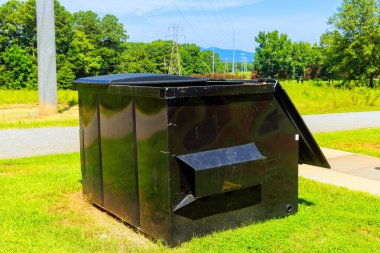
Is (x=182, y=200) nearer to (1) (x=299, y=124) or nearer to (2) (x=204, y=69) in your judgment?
(1) (x=299, y=124)

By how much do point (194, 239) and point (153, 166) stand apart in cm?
79

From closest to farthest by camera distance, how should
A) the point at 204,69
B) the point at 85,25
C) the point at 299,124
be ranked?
the point at 299,124 → the point at 85,25 → the point at 204,69

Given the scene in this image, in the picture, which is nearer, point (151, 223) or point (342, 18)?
point (151, 223)

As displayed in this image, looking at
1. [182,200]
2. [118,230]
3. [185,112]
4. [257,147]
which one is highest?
[185,112]

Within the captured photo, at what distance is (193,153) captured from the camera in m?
4.09

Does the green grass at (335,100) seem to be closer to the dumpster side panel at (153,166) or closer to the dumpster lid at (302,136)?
the dumpster lid at (302,136)

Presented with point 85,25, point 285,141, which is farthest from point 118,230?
point 85,25

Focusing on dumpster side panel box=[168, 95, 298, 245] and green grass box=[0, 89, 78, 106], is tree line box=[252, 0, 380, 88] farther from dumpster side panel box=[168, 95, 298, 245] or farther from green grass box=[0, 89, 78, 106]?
dumpster side panel box=[168, 95, 298, 245]

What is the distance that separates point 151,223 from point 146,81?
1.74 meters

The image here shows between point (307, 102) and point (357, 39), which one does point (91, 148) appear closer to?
point (307, 102)

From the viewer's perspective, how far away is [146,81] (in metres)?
5.20

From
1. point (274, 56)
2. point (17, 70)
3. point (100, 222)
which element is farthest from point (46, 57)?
point (274, 56)

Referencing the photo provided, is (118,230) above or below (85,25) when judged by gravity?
below

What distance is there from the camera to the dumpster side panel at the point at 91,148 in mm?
5301
